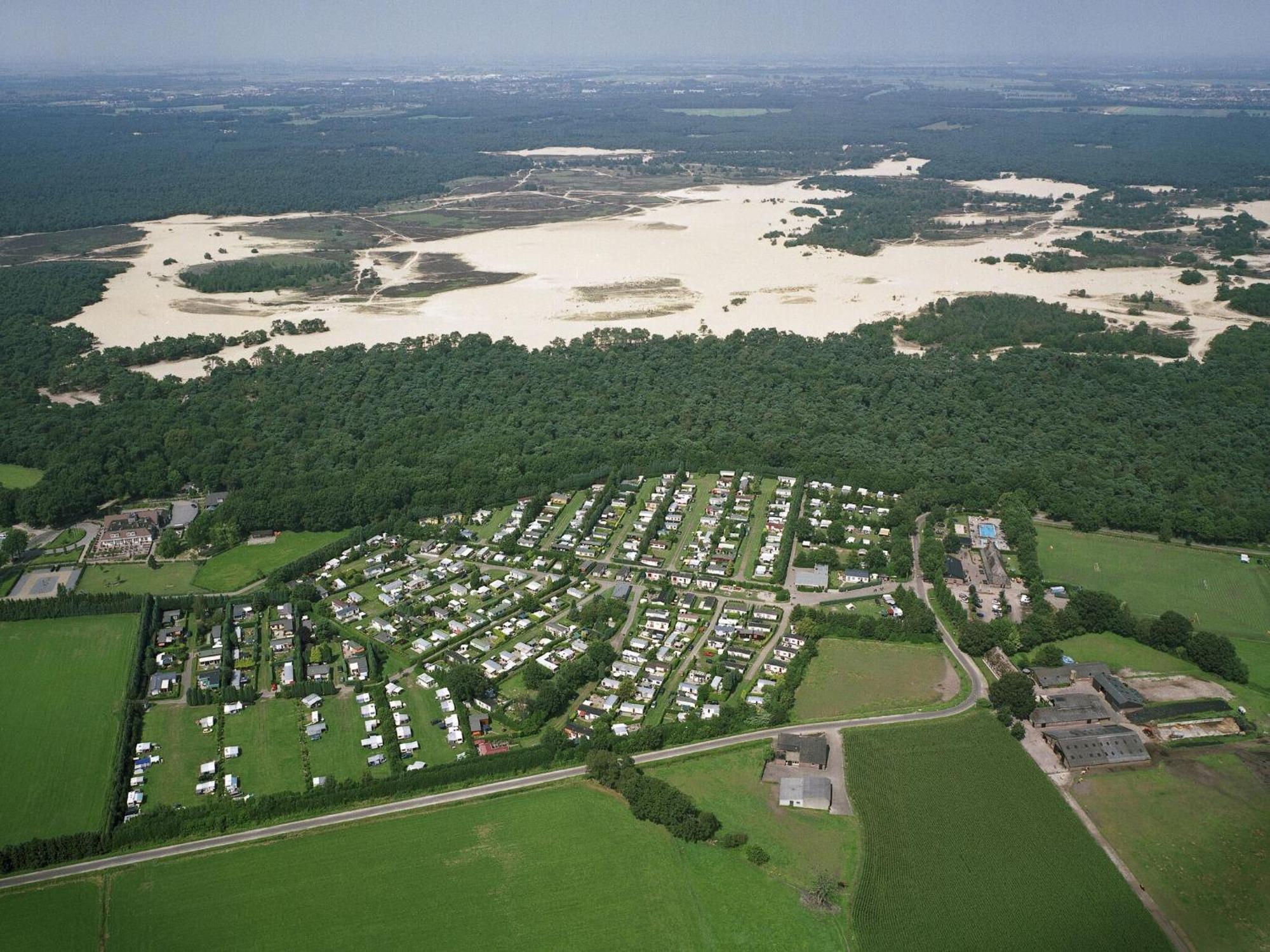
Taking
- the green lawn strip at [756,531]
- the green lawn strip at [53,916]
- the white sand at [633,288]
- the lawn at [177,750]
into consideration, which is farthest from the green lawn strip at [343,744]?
the white sand at [633,288]

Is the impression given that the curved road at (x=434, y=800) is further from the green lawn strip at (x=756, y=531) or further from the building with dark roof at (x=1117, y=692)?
the green lawn strip at (x=756, y=531)

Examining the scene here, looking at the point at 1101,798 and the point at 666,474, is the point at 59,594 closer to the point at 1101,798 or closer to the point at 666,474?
the point at 666,474

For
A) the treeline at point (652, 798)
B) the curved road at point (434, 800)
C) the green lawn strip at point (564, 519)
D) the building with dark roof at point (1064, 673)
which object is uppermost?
the treeline at point (652, 798)

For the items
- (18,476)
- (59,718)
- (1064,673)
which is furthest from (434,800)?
(18,476)

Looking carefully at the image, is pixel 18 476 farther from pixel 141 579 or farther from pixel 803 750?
pixel 803 750

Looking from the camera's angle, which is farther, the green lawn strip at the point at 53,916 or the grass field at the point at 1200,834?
the grass field at the point at 1200,834

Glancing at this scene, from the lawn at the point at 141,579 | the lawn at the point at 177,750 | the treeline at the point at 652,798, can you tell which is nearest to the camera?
the treeline at the point at 652,798
